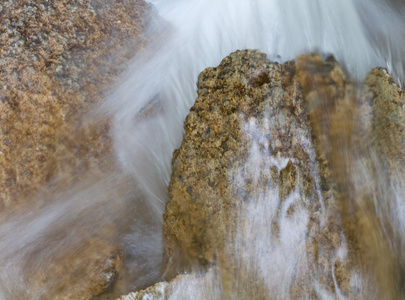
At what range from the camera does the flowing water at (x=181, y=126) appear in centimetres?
271

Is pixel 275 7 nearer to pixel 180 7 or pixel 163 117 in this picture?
pixel 180 7

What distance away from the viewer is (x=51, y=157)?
289 centimetres

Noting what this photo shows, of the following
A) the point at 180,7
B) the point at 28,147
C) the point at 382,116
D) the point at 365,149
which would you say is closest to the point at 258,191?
the point at 365,149

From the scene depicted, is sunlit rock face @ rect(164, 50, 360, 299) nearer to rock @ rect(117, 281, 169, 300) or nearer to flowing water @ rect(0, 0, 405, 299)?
flowing water @ rect(0, 0, 405, 299)

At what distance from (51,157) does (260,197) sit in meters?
1.78

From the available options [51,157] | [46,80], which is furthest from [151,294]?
[46,80]

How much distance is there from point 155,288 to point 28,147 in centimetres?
155

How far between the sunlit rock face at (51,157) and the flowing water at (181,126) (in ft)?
0.06

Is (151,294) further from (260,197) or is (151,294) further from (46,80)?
(46,80)

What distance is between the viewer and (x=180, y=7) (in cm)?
366

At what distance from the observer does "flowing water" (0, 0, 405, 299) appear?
271 cm

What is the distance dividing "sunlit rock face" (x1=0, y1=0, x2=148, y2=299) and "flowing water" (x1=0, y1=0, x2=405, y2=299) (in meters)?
0.02

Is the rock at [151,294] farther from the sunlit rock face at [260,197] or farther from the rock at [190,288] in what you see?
the sunlit rock face at [260,197]

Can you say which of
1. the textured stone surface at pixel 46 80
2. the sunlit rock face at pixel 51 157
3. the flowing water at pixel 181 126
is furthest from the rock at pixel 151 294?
the textured stone surface at pixel 46 80
